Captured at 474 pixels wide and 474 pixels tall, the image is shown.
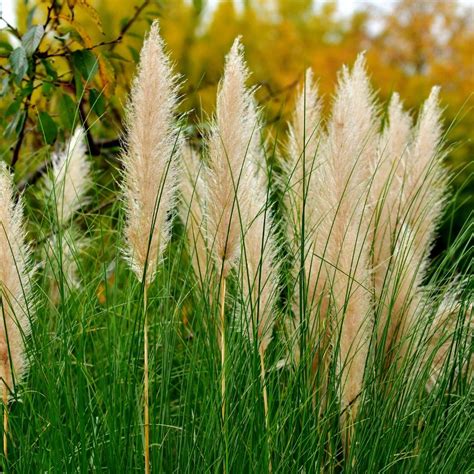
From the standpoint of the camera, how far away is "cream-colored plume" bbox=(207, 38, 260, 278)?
2447 mm

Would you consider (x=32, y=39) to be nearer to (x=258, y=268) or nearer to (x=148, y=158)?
(x=148, y=158)

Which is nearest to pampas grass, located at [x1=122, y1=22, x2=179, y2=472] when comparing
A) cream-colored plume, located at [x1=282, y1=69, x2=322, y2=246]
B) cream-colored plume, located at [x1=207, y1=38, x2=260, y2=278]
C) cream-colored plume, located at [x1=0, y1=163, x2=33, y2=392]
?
cream-colored plume, located at [x1=207, y1=38, x2=260, y2=278]

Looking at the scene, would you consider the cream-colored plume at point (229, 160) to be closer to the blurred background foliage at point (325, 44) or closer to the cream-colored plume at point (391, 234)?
the cream-colored plume at point (391, 234)

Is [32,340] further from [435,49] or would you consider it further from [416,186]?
[435,49]

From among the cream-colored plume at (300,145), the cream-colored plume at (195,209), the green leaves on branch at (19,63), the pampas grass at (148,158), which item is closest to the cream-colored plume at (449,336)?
the cream-colored plume at (300,145)

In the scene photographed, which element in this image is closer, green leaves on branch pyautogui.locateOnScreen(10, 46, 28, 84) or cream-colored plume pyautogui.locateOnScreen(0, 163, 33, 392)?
cream-colored plume pyautogui.locateOnScreen(0, 163, 33, 392)

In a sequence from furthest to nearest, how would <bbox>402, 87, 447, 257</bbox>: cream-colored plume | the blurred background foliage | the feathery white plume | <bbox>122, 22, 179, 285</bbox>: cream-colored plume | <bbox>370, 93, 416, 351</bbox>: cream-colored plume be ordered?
the blurred background foliage < <bbox>402, 87, 447, 257</bbox>: cream-colored plume < <bbox>370, 93, 416, 351</bbox>: cream-colored plume < the feathery white plume < <bbox>122, 22, 179, 285</bbox>: cream-colored plume

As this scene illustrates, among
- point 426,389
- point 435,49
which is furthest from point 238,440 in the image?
point 435,49

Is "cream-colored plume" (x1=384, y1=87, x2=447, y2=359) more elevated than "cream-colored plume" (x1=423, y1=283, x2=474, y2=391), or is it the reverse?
"cream-colored plume" (x1=384, y1=87, x2=447, y2=359)

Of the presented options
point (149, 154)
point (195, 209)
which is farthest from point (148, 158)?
point (195, 209)

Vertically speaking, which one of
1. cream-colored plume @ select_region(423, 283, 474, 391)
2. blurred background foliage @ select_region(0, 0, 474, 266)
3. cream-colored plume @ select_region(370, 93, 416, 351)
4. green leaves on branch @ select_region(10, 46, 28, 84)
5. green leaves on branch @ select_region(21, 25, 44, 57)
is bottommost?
cream-colored plume @ select_region(423, 283, 474, 391)

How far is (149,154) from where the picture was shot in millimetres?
2338

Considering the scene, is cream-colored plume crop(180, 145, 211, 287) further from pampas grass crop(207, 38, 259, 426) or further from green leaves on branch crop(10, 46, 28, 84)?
green leaves on branch crop(10, 46, 28, 84)

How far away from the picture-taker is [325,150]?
2.80 metres
